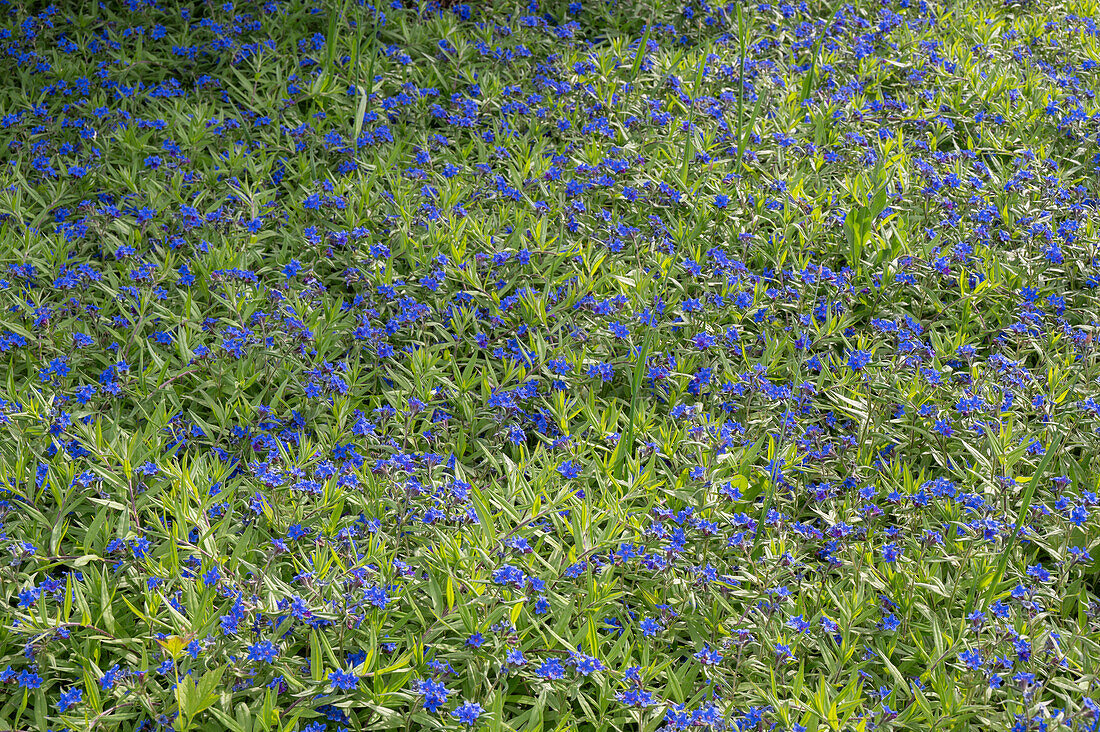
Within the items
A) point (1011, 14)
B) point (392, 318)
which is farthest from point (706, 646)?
point (1011, 14)

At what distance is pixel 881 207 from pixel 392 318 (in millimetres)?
2485

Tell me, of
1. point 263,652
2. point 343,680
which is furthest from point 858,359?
point 263,652

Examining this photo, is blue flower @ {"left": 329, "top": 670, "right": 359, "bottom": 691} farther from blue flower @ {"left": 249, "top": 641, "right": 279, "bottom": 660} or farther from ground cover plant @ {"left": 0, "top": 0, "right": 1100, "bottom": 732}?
blue flower @ {"left": 249, "top": 641, "right": 279, "bottom": 660}

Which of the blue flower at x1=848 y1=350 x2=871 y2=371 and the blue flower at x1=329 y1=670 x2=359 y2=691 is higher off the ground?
the blue flower at x1=848 y1=350 x2=871 y2=371

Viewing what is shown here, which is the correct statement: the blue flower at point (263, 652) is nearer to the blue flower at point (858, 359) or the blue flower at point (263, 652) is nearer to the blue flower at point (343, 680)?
the blue flower at point (343, 680)

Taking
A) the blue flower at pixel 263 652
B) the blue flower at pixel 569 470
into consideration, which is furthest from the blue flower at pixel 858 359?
the blue flower at pixel 263 652

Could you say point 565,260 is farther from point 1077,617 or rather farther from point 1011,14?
point 1011,14

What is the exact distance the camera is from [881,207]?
4.90 metres

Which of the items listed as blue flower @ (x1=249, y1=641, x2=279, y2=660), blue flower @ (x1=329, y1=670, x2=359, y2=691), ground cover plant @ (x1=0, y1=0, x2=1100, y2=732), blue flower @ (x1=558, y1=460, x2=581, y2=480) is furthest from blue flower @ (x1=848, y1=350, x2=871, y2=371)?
blue flower @ (x1=249, y1=641, x2=279, y2=660)

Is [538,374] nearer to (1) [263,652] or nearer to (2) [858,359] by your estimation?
(2) [858,359]

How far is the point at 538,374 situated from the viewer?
4109 mm

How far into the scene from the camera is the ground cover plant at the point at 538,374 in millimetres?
2996

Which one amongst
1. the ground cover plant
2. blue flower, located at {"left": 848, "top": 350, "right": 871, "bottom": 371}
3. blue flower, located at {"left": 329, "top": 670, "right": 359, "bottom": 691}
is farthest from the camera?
blue flower, located at {"left": 848, "top": 350, "right": 871, "bottom": 371}

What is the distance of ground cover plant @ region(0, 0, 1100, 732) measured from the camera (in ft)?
9.83
